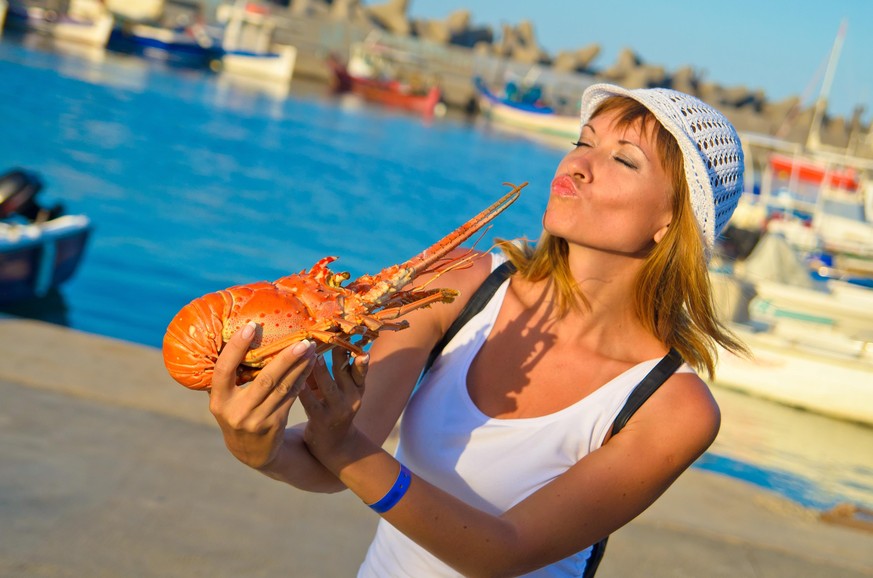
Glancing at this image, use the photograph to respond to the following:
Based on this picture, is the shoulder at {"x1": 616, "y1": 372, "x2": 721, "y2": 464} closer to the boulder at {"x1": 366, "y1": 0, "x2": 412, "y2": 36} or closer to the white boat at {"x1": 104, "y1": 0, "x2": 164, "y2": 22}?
the white boat at {"x1": 104, "y1": 0, "x2": 164, "y2": 22}

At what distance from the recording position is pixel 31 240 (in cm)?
827

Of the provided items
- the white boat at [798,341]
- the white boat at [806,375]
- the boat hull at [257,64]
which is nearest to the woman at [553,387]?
the white boat at [798,341]

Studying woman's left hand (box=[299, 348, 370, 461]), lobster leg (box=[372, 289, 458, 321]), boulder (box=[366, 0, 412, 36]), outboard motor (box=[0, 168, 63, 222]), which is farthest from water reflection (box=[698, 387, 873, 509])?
boulder (box=[366, 0, 412, 36])

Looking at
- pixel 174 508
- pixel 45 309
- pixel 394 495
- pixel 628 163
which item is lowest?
pixel 45 309

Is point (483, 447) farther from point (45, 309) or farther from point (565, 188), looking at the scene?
point (45, 309)

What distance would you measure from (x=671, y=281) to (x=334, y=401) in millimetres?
931

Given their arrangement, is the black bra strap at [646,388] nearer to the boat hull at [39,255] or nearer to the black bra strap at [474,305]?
the black bra strap at [474,305]

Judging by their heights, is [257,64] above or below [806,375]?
above

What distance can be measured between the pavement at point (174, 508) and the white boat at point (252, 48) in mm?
37788

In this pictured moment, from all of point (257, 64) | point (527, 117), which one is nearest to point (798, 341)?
point (527, 117)

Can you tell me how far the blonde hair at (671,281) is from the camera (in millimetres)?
2174

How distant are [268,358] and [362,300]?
0.76 ft

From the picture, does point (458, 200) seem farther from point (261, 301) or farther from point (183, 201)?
point (261, 301)

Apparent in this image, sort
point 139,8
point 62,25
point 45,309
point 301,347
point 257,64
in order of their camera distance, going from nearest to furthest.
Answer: point 301,347 < point 45,309 < point 62,25 < point 257,64 < point 139,8
